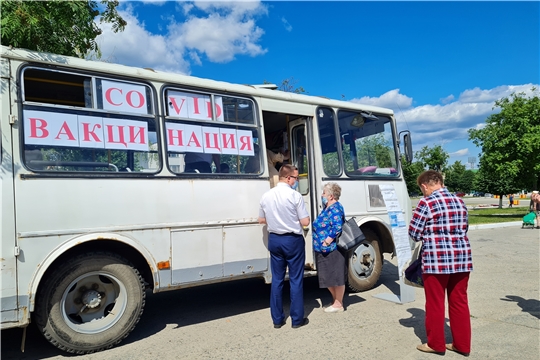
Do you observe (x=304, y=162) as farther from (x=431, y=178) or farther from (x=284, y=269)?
(x=431, y=178)

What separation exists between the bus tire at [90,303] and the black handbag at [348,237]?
2.51 meters

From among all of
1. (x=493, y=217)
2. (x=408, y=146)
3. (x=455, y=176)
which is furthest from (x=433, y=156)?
(x=455, y=176)

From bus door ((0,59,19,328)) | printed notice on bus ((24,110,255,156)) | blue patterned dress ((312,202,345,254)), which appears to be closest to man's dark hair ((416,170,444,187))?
blue patterned dress ((312,202,345,254))

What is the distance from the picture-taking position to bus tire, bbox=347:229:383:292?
262 inches

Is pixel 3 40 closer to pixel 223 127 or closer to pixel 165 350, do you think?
pixel 223 127

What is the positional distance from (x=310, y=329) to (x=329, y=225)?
129cm

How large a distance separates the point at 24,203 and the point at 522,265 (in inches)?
364

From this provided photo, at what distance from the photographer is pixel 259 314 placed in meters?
5.78

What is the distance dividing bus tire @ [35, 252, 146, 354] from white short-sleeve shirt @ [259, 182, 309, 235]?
161 cm

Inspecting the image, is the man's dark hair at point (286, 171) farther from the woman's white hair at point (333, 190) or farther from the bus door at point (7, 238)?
the bus door at point (7, 238)

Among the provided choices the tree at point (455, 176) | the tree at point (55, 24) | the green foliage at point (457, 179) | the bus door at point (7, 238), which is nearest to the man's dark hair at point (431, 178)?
the bus door at point (7, 238)

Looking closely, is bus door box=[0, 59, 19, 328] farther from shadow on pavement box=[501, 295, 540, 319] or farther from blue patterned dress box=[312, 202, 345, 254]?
shadow on pavement box=[501, 295, 540, 319]

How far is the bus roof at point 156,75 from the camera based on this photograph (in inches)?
166

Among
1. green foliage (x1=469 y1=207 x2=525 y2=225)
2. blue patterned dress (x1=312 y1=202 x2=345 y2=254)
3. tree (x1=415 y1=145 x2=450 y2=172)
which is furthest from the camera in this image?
tree (x1=415 y1=145 x2=450 y2=172)
